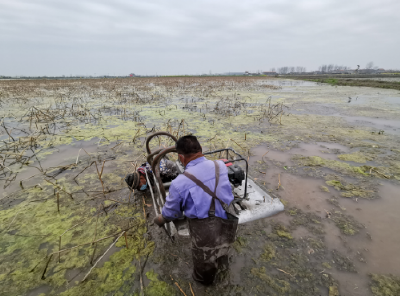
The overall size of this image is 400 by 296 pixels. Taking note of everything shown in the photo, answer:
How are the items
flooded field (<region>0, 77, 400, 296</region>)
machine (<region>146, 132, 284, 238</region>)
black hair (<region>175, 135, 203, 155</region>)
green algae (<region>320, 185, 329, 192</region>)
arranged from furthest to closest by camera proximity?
green algae (<region>320, 185, 329, 192</region>)
machine (<region>146, 132, 284, 238</region>)
flooded field (<region>0, 77, 400, 296</region>)
black hair (<region>175, 135, 203, 155</region>)

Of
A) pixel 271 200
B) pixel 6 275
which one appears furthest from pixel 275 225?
pixel 6 275

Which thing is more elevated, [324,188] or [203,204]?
[203,204]

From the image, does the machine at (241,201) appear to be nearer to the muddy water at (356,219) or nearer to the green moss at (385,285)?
the muddy water at (356,219)

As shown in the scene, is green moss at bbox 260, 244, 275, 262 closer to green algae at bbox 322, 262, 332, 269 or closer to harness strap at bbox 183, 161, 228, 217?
green algae at bbox 322, 262, 332, 269

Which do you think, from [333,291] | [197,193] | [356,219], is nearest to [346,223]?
[356,219]

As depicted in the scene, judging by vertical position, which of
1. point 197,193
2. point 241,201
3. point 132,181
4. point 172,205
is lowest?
point 241,201

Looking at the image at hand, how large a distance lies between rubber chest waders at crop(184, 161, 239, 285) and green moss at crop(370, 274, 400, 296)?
1.80m

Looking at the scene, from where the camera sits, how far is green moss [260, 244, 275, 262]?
100 inches

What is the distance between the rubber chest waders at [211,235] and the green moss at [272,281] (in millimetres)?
615

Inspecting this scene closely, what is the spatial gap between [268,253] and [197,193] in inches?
64.0

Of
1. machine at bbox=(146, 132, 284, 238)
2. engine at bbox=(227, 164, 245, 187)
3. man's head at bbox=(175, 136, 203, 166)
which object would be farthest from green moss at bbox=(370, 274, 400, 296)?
man's head at bbox=(175, 136, 203, 166)

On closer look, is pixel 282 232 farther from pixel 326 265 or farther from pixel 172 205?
pixel 172 205

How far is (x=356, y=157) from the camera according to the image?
17.1 feet

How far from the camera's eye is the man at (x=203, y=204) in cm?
184
